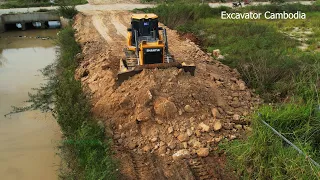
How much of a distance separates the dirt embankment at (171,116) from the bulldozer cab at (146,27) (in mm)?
1514

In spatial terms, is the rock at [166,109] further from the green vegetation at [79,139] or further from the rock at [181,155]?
the green vegetation at [79,139]

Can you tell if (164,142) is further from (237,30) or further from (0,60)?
(0,60)

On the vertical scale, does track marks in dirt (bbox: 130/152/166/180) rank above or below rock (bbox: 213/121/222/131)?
below

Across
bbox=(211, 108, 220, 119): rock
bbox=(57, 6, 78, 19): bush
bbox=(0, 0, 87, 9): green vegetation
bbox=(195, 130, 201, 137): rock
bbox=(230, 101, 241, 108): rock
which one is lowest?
bbox=(195, 130, 201, 137): rock

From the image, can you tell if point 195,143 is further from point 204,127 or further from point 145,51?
point 145,51

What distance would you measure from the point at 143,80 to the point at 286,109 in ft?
13.0

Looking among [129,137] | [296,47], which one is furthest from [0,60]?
[296,47]

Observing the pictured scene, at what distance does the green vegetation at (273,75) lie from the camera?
18.2 feet

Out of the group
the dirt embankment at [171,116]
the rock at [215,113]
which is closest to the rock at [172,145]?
the dirt embankment at [171,116]

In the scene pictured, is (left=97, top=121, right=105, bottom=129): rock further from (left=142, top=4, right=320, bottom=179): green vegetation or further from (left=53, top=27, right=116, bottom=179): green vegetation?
(left=142, top=4, right=320, bottom=179): green vegetation

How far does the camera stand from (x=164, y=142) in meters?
7.36

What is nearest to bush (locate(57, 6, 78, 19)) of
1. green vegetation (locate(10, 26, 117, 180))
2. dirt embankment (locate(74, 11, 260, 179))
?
dirt embankment (locate(74, 11, 260, 179))

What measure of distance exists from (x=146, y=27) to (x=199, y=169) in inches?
211

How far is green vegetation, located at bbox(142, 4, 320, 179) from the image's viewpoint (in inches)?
219
